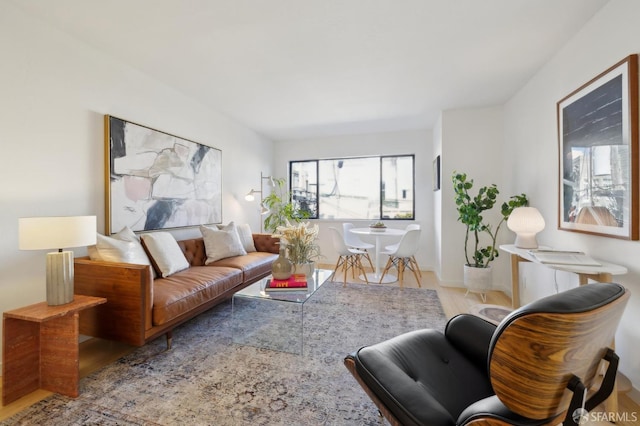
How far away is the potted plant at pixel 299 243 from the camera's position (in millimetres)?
2468

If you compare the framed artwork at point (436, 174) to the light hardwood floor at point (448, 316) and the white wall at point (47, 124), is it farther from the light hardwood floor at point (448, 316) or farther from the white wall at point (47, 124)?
the white wall at point (47, 124)

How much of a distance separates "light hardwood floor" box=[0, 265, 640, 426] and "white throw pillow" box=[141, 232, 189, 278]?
70 centimetres

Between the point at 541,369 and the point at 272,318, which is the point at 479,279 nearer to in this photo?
the point at 272,318

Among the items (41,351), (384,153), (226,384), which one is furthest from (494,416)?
(384,153)

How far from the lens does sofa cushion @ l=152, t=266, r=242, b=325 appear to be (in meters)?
2.02

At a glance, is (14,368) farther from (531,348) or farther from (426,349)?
(531,348)

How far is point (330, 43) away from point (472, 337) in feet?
7.73

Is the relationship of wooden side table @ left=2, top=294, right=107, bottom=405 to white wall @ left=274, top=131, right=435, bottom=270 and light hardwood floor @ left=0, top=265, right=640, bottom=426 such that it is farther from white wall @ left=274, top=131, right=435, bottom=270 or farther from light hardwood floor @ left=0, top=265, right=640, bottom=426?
white wall @ left=274, top=131, right=435, bottom=270

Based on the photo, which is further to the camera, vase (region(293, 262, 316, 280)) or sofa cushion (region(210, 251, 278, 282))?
→ sofa cushion (region(210, 251, 278, 282))

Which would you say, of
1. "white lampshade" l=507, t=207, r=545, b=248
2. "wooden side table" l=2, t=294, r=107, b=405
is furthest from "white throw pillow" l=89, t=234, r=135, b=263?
"white lampshade" l=507, t=207, r=545, b=248

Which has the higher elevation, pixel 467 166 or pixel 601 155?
pixel 467 166

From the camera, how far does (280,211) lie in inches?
194

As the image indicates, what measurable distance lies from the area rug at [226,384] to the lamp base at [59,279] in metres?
0.58

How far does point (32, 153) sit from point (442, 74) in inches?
144
